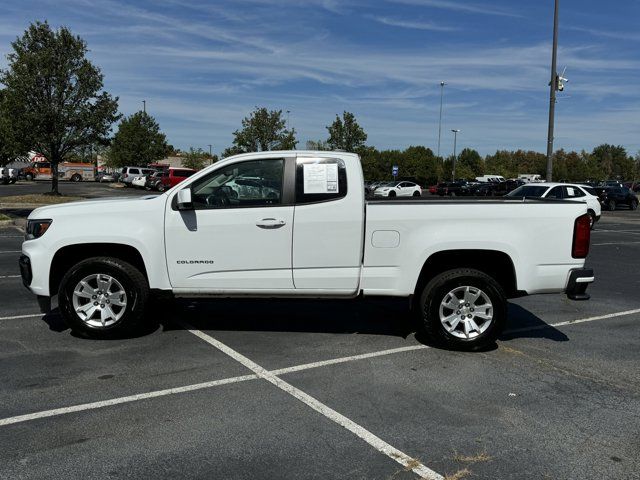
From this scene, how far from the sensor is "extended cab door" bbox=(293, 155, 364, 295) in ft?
17.6

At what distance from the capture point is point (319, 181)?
5457 mm

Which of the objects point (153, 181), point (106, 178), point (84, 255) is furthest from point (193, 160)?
point (84, 255)

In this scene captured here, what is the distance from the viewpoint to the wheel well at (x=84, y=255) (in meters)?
5.57

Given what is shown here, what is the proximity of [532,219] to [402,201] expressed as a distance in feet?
4.07

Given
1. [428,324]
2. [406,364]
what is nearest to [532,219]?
[428,324]

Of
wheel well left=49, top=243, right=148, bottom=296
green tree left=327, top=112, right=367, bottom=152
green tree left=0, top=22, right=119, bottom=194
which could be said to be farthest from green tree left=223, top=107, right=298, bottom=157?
wheel well left=49, top=243, right=148, bottom=296

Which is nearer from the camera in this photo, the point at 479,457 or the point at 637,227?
the point at 479,457

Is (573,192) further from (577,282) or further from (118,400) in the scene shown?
(118,400)

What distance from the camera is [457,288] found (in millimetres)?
5398

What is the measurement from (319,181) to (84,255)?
2.47m

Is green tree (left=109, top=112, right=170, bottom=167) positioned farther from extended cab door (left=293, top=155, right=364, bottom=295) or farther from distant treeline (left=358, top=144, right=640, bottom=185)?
extended cab door (left=293, top=155, right=364, bottom=295)

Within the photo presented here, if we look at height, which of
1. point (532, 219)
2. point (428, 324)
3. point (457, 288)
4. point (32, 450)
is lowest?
point (32, 450)

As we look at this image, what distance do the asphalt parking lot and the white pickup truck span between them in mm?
506

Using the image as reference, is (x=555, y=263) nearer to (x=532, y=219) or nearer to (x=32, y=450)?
(x=532, y=219)
